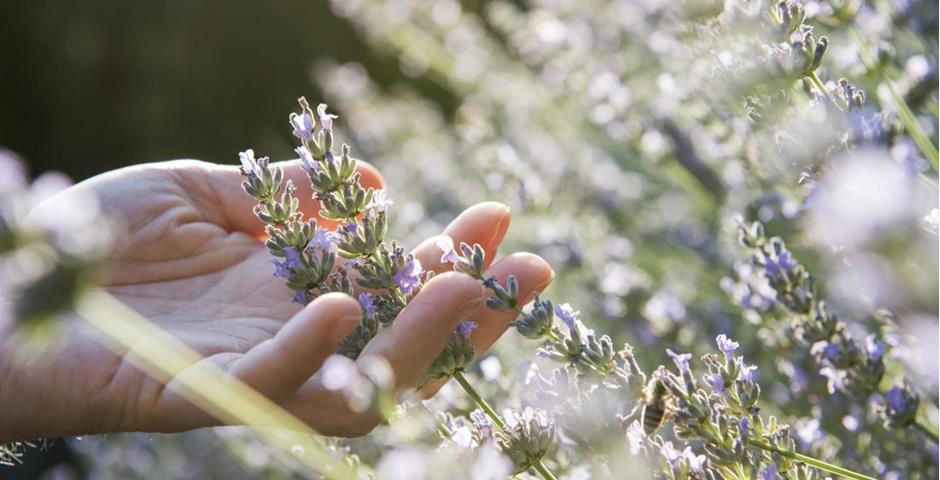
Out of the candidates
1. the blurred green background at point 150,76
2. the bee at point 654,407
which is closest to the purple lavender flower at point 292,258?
the bee at point 654,407

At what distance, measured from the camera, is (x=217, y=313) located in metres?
1.50

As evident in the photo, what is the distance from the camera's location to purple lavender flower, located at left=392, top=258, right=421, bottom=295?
3.47 feet

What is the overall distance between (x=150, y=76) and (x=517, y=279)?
6003 millimetres

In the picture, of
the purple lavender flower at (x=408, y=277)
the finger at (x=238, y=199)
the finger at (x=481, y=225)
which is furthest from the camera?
the finger at (x=238, y=199)

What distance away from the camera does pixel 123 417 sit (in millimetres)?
1278

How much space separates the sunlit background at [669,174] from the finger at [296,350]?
133 mm

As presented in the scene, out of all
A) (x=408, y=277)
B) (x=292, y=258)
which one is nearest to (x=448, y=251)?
(x=408, y=277)

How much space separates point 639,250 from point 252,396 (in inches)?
47.0

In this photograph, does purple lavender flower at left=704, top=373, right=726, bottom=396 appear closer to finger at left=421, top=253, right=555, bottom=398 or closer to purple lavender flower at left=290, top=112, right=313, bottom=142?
finger at left=421, top=253, right=555, bottom=398

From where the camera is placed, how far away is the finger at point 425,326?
3.22 ft

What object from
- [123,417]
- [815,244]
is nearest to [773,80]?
[815,244]

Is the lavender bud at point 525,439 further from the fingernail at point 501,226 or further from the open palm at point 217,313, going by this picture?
the fingernail at point 501,226

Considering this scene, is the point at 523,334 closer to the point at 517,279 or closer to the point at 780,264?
the point at 517,279

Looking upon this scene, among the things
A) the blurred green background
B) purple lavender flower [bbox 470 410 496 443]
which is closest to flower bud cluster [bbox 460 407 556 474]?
purple lavender flower [bbox 470 410 496 443]
